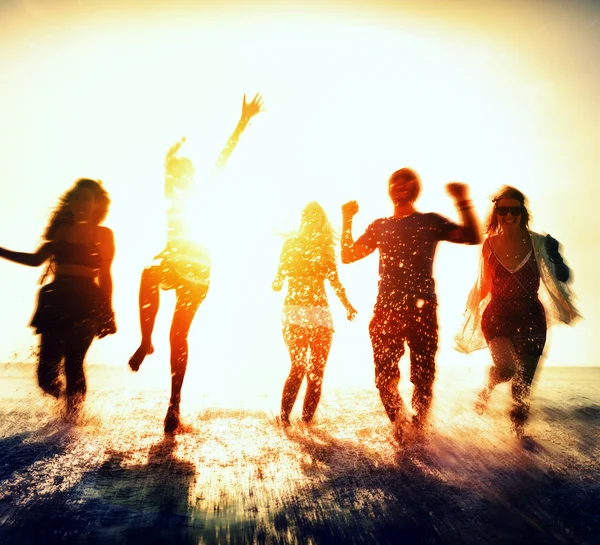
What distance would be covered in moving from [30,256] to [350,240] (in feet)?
9.58

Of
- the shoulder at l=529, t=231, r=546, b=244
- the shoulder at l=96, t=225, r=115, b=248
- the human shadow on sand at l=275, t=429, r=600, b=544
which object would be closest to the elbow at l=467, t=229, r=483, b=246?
the shoulder at l=529, t=231, r=546, b=244

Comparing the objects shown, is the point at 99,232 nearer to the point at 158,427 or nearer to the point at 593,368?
the point at 158,427

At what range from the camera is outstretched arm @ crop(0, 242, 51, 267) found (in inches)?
187

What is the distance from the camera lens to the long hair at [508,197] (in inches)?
198

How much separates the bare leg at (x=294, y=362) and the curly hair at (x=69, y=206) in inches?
84.2

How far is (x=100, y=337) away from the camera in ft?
16.9

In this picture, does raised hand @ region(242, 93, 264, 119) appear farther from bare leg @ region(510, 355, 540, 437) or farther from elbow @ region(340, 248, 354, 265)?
bare leg @ region(510, 355, 540, 437)

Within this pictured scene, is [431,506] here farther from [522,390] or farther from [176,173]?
[176,173]

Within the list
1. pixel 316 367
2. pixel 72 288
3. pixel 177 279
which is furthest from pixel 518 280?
pixel 72 288

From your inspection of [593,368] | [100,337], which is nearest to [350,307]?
[100,337]

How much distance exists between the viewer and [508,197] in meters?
5.03

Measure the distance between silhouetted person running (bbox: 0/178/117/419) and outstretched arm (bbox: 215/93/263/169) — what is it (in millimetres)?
1319

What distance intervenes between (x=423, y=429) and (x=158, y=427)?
95.2 inches

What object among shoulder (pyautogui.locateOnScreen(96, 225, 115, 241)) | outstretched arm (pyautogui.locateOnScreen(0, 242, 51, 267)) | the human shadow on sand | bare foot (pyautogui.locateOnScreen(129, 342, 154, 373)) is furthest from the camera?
shoulder (pyautogui.locateOnScreen(96, 225, 115, 241))
